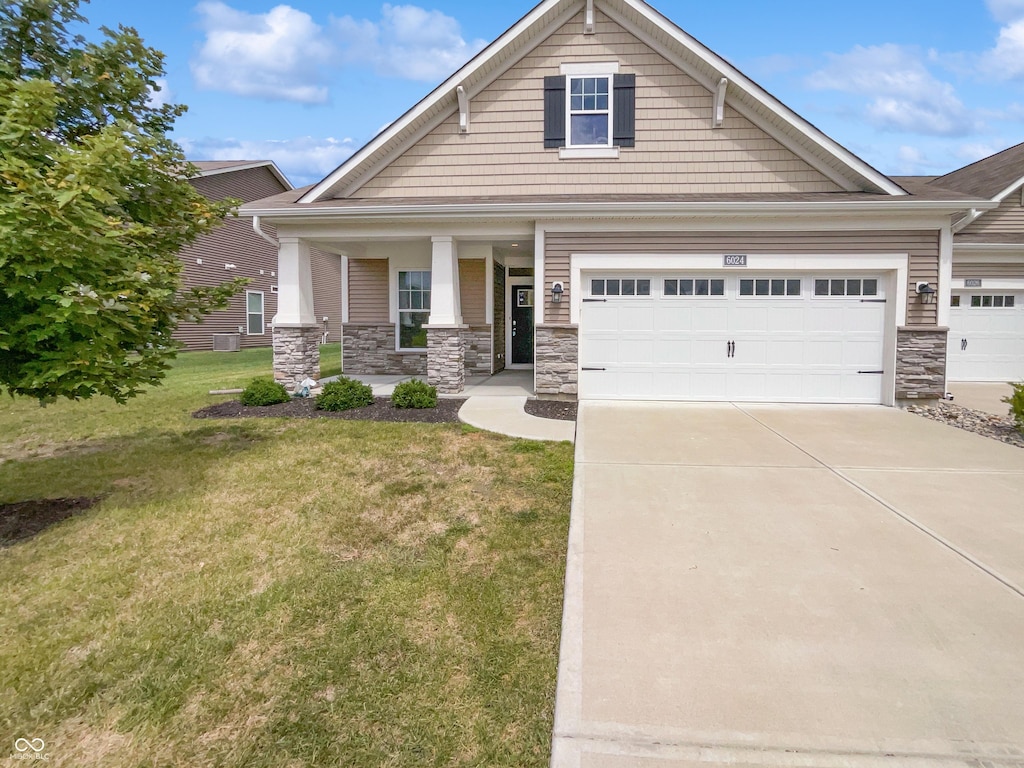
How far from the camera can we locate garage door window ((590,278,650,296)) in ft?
31.7

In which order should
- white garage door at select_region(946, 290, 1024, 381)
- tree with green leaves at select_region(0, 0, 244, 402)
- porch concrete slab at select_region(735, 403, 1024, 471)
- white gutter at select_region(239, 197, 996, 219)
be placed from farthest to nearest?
white garage door at select_region(946, 290, 1024, 381)
white gutter at select_region(239, 197, 996, 219)
porch concrete slab at select_region(735, 403, 1024, 471)
tree with green leaves at select_region(0, 0, 244, 402)

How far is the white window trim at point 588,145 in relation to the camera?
1032 cm

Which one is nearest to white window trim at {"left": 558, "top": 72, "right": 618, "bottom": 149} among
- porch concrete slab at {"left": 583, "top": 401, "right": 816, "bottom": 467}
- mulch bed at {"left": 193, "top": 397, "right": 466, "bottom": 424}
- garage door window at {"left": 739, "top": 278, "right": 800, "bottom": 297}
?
garage door window at {"left": 739, "top": 278, "right": 800, "bottom": 297}

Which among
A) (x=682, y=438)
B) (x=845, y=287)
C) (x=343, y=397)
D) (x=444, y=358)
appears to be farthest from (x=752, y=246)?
(x=343, y=397)

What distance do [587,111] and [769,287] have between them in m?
4.67

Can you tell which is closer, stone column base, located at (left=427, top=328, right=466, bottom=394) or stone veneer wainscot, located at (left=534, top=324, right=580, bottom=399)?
stone veneer wainscot, located at (left=534, top=324, right=580, bottom=399)

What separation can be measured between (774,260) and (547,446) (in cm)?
544

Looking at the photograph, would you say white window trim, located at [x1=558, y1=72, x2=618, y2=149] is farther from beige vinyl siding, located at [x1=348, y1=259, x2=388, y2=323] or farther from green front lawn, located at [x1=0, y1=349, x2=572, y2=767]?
green front lawn, located at [x1=0, y1=349, x2=572, y2=767]

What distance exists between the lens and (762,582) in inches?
140

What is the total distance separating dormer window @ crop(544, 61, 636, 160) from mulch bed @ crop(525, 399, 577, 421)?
15.2ft

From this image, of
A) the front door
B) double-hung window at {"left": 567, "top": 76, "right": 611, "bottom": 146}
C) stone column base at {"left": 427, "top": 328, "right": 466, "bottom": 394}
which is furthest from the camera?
the front door

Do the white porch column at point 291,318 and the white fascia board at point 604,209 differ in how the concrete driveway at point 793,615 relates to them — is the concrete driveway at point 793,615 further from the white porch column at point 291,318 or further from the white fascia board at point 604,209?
the white porch column at point 291,318

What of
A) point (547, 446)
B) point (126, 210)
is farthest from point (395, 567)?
point (126, 210)

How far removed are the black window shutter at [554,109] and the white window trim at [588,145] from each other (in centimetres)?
9
